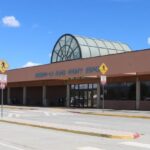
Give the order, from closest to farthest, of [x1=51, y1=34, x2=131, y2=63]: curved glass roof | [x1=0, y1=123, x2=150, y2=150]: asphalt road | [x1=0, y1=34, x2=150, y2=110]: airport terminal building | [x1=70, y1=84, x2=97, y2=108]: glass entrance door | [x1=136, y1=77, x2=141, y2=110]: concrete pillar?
[x1=0, y1=123, x2=150, y2=150]: asphalt road, [x1=0, y1=34, x2=150, y2=110]: airport terminal building, [x1=136, y1=77, x2=141, y2=110]: concrete pillar, [x1=70, y1=84, x2=97, y2=108]: glass entrance door, [x1=51, y1=34, x2=131, y2=63]: curved glass roof

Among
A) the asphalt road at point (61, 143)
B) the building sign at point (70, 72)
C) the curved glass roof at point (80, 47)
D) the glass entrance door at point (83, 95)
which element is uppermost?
the curved glass roof at point (80, 47)

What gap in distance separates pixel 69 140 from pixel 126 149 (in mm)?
2815

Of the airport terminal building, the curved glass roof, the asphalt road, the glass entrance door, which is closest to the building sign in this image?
the airport terminal building

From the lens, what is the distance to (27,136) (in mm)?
16469

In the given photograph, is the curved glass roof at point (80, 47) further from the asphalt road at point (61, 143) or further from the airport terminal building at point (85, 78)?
the asphalt road at point (61, 143)

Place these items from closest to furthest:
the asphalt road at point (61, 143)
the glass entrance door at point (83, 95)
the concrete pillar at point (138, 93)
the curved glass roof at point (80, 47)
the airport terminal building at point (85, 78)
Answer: the asphalt road at point (61, 143)
the airport terminal building at point (85, 78)
the concrete pillar at point (138, 93)
the glass entrance door at point (83, 95)
the curved glass roof at point (80, 47)

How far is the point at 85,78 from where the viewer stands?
158ft

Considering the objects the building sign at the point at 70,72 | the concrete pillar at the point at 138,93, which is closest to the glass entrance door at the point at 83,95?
the building sign at the point at 70,72

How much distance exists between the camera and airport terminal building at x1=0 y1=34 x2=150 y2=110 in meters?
39.5

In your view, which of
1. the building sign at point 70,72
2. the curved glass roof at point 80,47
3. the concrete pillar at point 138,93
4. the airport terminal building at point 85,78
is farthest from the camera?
the curved glass roof at point 80,47

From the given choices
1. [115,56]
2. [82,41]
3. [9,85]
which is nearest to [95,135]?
[115,56]

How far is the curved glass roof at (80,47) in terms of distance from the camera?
5781cm

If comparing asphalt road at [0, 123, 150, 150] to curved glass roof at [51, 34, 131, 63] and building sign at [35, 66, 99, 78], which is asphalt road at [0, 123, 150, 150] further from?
curved glass roof at [51, 34, 131, 63]

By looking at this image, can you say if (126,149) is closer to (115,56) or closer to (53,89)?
(115,56)
